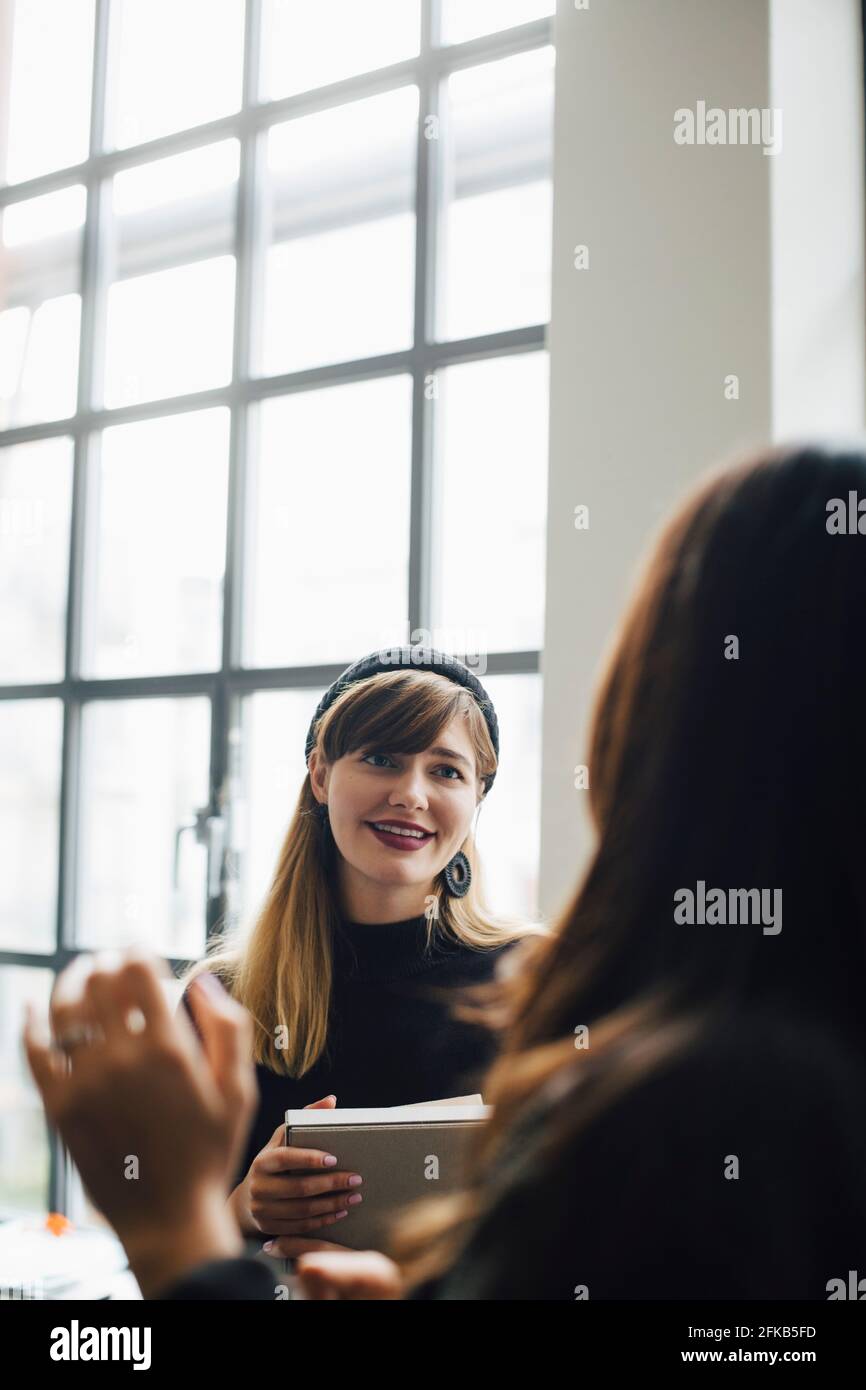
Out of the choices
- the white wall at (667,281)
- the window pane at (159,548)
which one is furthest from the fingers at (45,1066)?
the window pane at (159,548)

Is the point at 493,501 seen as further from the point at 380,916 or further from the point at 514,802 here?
the point at 380,916

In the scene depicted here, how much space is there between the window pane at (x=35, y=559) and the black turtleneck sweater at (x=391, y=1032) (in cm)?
139

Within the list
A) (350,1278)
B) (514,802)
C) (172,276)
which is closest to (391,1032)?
(350,1278)

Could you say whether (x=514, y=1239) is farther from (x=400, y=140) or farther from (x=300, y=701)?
(x=400, y=140)

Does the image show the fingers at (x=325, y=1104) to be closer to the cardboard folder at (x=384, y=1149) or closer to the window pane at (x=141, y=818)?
the cardboard folder at (x=384, y=1149)

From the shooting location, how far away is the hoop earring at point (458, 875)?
1206 mm

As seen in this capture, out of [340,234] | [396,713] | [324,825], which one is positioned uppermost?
[340,234]

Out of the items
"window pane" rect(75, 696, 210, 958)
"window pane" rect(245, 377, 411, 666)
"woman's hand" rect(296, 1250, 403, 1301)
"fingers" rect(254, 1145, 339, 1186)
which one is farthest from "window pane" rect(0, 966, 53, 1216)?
"woman's hand" rect(296, 1250, 403, 1301)

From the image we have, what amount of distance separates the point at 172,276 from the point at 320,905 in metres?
1.58

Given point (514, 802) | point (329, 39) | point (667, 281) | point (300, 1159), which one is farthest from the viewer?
point (329, 39)

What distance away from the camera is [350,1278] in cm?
55

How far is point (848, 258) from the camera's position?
4.81 feet

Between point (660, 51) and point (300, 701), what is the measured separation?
1114mm

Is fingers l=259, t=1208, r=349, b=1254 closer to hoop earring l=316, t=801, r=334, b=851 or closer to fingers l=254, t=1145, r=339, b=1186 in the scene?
fingers l=254, t=1145, r=339, b=1186
